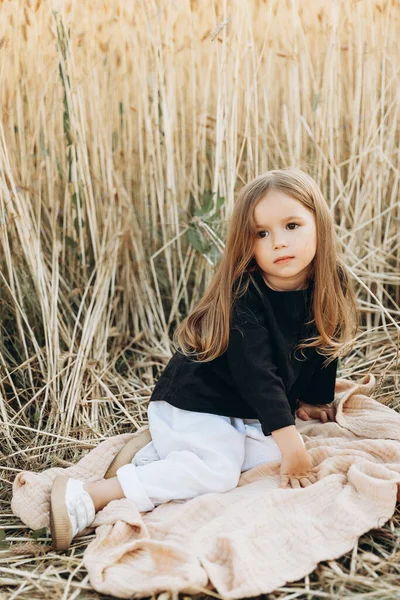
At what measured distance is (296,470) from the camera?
56.0 inches

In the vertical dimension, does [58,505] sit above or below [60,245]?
below

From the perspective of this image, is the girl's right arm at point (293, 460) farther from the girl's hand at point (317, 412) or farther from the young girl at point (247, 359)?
the girl's hand at point (317, 412)

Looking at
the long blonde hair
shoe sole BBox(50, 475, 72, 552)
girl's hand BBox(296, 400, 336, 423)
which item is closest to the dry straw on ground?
girl's hand BBox(296, 400, 336, 423)

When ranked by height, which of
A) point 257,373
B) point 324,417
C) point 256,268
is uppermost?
point 256,268

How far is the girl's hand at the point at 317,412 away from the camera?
1716 mm

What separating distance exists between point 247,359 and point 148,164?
95 centimetres

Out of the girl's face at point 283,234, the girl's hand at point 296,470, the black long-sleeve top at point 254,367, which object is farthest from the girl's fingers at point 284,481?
the girl's face at point 283,234

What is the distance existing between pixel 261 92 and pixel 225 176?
1.07ft

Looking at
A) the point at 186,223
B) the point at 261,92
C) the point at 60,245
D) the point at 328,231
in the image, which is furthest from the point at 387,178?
the point at 60,245

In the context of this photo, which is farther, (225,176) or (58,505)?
(225,176)

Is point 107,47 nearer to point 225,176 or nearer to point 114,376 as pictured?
point 225,176

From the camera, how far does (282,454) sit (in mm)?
1419

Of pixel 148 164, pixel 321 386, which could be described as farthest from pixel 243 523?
pixel 148 164

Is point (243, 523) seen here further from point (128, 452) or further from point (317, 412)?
point (317, 412)
